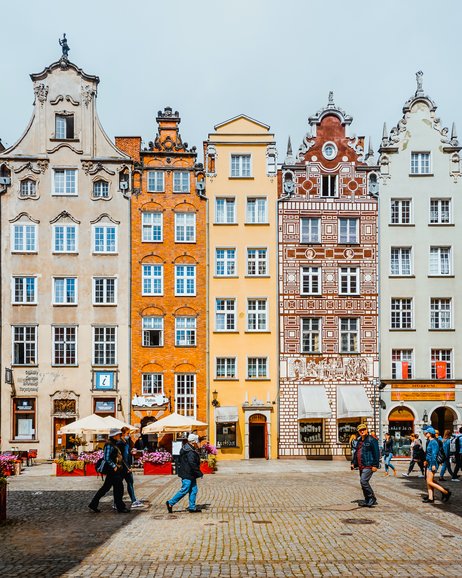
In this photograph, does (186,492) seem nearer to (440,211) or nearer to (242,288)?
(242,288)

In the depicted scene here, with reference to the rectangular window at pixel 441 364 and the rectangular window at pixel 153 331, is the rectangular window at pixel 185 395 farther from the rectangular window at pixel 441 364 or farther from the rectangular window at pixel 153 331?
the rectangular window at pixel 441 364

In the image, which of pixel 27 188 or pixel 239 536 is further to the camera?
pixel 27 188

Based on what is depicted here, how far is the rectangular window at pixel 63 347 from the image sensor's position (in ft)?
146

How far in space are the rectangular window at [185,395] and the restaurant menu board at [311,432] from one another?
578 cm

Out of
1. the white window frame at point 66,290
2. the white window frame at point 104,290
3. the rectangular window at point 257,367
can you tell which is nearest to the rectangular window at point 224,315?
the rectangular window at point 257,367

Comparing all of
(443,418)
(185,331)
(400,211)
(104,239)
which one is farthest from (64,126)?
(443,418)

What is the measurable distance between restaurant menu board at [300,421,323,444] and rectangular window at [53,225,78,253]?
15.2m

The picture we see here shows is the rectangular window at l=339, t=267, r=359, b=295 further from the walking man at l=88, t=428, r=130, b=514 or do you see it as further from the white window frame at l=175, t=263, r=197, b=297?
the walking man at l=88, t=428, r=130, b=514

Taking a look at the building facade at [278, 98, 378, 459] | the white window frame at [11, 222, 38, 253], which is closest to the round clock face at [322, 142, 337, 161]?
the building facade at [278, 98, 378, 459]

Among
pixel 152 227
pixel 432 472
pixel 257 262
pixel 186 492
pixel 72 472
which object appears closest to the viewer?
pixel 186 492

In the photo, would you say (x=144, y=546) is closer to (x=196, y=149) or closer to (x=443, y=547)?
(x=443, y=547)

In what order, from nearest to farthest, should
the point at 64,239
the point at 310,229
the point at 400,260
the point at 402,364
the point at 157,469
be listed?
the point at 157,469, the point at 64,239, the point at 402,364, the point at 310,229, the point at 400,260

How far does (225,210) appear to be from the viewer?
152ft

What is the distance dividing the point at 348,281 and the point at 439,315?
5262mm
